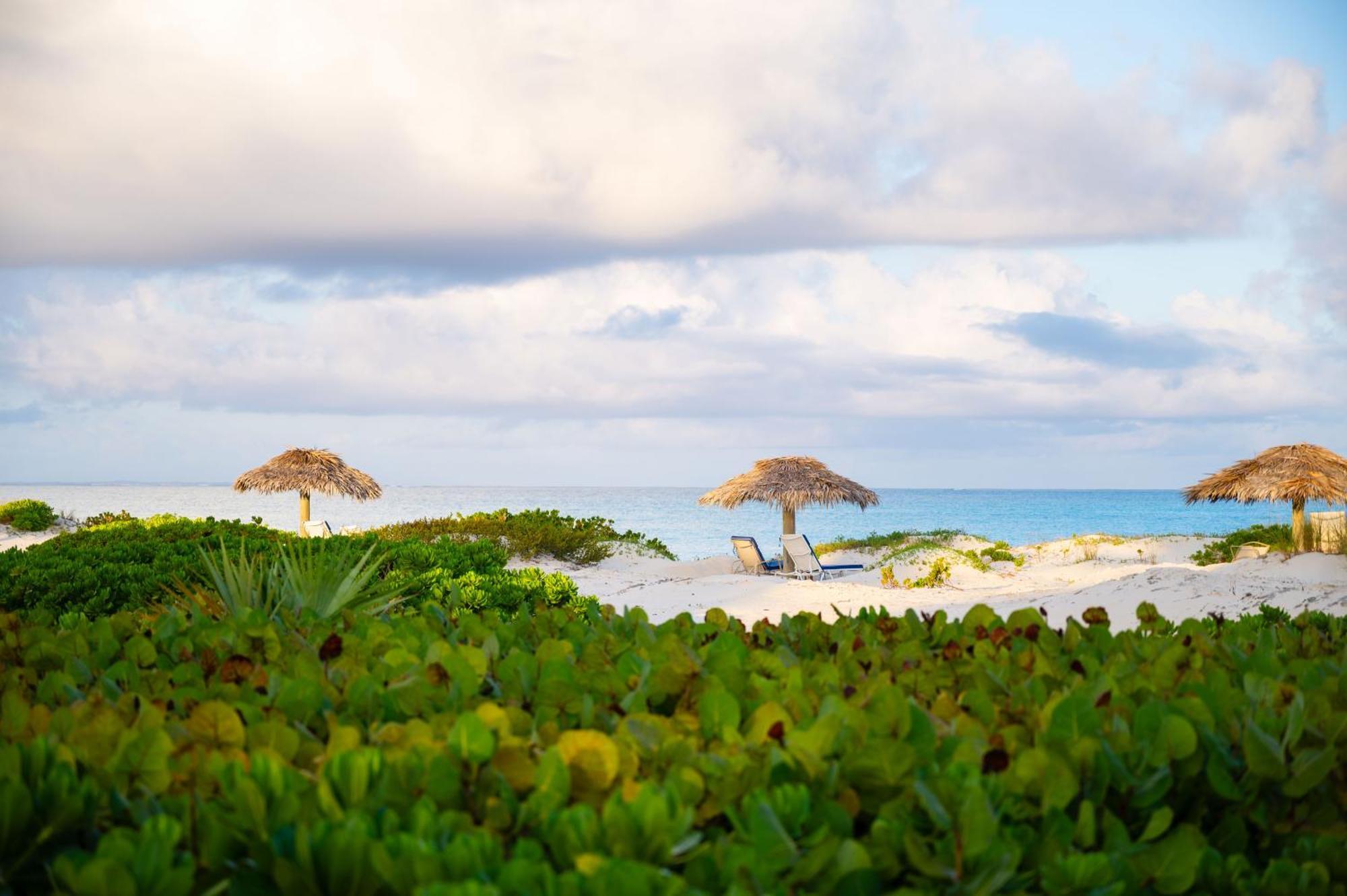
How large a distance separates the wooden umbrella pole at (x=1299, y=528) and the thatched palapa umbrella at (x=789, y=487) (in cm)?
738

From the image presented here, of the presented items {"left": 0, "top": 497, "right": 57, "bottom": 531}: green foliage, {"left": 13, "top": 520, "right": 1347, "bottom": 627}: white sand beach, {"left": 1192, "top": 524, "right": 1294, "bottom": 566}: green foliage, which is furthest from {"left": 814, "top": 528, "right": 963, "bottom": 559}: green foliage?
{"left": 0, "top": 497, "right": 57, "bottom": 531}: green foliage

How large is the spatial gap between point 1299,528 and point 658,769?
16008 millimetres

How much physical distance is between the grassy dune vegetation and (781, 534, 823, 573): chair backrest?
534 inches

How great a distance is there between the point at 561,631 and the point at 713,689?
1.03 metres

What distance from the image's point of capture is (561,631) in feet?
9.07

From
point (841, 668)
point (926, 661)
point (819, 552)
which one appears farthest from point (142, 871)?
point (819, 552)

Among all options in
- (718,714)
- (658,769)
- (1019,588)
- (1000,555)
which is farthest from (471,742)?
(1000,555)

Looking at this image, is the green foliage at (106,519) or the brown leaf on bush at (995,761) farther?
the green foliage at (106,519)

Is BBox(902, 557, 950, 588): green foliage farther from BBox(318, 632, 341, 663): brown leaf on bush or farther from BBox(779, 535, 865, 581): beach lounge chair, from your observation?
BBox(318, 632, 341, 663): brown leaf on bush

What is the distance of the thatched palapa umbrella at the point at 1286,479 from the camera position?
16.2 metres

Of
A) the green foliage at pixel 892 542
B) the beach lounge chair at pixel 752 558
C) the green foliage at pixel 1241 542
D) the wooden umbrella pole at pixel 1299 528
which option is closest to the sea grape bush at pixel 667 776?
the wooden umbrella pole at pixel 1299 528

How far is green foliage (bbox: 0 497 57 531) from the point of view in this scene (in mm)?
19672

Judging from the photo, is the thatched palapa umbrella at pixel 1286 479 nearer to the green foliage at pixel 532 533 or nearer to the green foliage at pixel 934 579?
the green foliage at pixel 934 579

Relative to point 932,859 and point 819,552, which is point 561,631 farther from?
point 819,552
